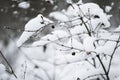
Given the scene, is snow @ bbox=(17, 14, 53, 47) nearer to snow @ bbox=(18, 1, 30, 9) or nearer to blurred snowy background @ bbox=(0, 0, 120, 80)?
blurred snowy background @ bbox=(0, 0, 120, 80)

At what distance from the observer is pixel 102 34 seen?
206 centimetres

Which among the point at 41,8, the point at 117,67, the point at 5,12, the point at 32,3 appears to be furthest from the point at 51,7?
the point at 117,67

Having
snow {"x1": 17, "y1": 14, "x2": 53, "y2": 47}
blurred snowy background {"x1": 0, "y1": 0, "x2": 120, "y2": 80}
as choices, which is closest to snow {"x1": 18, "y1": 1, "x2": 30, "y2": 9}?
blurred snowy background {"x1": 0, "y1": 0, "x2": 120, "y2": 80}

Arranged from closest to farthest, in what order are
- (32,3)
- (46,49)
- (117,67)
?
(117,67), (46,49), (32,3)

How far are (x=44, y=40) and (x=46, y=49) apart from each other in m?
2.99

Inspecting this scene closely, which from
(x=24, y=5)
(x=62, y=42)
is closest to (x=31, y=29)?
(x=62, y=42)

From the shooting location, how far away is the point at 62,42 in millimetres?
2947

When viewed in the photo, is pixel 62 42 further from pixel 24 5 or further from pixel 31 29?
pixel 24 5

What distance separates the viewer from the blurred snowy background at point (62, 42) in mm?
1776

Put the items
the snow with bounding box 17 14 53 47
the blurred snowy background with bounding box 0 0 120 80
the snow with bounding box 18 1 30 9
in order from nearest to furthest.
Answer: the snow with bounding box 17 14 53 47 < the blurred snowy background with bounding box 0 0 120 80 < the snow with bounding box 18 1 30 9

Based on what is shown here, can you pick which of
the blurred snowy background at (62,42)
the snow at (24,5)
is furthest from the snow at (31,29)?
the snow at (24,5)

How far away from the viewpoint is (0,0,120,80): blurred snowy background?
5.83 feet

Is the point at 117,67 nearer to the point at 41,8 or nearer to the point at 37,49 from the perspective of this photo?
the point at 37,49

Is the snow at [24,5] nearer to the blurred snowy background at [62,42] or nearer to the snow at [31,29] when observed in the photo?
the blurred snowy background at [62,42]
